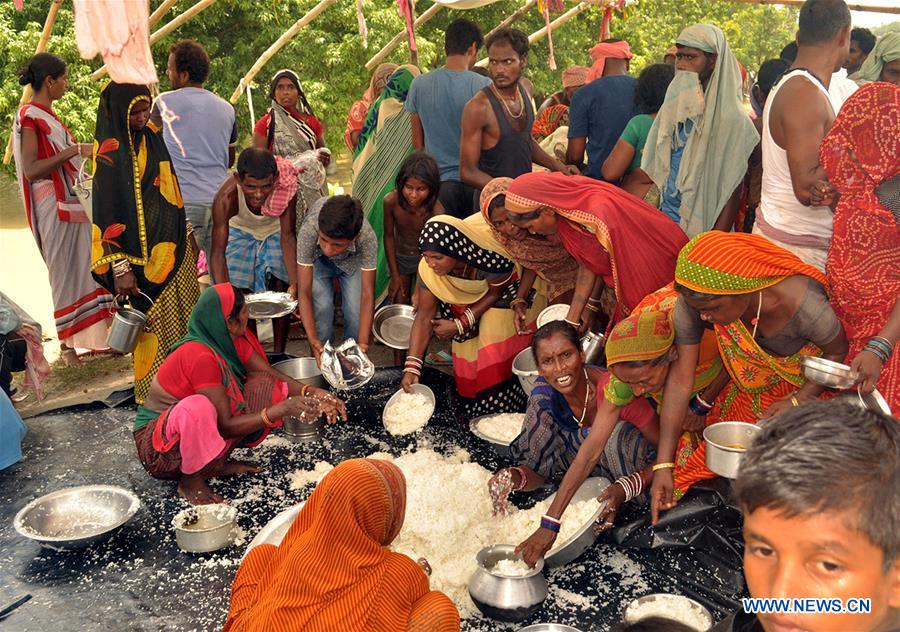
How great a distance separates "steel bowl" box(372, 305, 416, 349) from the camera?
16.6 ft

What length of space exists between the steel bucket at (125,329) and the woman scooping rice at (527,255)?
2071 mm

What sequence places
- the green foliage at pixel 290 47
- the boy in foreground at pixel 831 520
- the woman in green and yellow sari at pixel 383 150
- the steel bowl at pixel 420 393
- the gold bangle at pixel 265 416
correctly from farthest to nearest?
the green foliage at pixel 290 47
the woman in green and yellow sari at pixel 383 150
the steel bowl at pixel 420 393
the gold bangle at pixel 265 416
the boy in foreground at pixel 831 520

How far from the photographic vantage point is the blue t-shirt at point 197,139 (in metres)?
5.48

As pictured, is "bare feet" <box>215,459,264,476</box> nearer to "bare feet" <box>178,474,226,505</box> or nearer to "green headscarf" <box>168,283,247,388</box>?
"bare feet" <box>178,474,226,505</box>

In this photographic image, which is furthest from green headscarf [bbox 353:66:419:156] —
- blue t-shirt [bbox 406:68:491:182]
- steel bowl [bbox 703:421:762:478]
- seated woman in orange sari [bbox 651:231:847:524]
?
steel bowl [bbox 703:421:762:478]

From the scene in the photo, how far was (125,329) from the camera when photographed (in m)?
4.54

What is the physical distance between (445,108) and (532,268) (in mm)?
1618

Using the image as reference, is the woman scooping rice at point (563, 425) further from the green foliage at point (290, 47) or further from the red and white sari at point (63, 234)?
the green foliage at point (290, 47)

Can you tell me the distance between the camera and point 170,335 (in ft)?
16.4

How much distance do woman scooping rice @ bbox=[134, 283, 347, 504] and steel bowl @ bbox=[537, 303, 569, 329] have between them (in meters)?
1.15

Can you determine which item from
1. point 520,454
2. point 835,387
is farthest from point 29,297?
point 835,387

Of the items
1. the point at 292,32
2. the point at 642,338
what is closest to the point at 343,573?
the point at 642,338

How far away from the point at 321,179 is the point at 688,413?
347 centimetres

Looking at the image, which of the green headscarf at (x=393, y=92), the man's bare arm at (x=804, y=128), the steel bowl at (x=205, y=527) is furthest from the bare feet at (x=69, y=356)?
the man's bare arm at (x=804, y=128)
